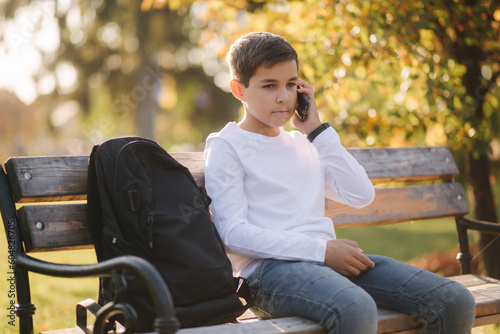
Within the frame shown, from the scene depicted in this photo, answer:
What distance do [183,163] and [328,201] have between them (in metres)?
0.90

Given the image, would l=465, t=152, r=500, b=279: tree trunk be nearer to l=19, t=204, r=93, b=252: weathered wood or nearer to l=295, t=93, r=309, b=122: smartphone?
l=295, t=93, r=309, b=122: smartphone

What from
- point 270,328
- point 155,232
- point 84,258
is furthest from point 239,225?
point 84,258

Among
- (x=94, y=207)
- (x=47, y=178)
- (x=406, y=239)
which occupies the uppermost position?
(x=47, y=178)

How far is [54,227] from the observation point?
2.39 meters

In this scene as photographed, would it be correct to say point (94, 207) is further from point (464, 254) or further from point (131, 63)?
point (131, 63)

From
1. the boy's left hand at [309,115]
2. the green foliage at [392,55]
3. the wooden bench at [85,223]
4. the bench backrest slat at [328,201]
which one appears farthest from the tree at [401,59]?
the boy's left hand at [309,115]

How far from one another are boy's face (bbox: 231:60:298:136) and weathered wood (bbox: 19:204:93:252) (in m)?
0.92

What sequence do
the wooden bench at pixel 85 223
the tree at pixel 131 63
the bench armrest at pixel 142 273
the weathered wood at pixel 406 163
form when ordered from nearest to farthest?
the bench armrest at pixel 142 273
the wooden bench at pixel 85 223
the weathered wood at pixel 406 163
the tree at pixel 131 63

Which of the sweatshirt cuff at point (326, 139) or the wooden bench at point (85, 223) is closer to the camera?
the wooden bench at point (85, 223)

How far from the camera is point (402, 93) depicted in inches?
171

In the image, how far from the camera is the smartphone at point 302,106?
268cm

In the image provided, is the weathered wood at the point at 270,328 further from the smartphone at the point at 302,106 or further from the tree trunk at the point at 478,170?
the tree trunk at the point at 478,170

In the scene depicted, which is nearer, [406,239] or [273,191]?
[273,191]

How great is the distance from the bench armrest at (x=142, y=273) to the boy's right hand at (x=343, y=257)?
34.8 inches
